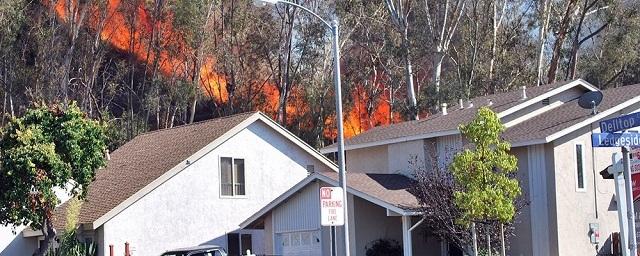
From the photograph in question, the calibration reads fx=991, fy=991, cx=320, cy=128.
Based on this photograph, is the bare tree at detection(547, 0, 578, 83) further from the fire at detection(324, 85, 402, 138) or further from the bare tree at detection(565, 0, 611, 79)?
the fire at detection(324, 85, 402, 138)

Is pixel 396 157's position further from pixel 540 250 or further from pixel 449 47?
pixel 449 47

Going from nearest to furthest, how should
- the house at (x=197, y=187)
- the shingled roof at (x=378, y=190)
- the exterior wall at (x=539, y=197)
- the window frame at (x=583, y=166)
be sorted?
1. the shingled roof at (x=378, y=190)
2. the exterior wall at (x=539, y=197)
3. the window frame at (x=583, y=166)
4. the house at (x=197, y=187)

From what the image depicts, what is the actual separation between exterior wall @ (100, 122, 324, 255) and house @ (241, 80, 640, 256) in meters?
2.22

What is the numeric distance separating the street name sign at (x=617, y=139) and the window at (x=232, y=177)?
2380 centimetres

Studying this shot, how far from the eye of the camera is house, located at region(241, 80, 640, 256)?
29594 millimetres

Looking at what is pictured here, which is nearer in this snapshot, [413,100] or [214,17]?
[413,100]

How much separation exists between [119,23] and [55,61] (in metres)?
Result: 6.88

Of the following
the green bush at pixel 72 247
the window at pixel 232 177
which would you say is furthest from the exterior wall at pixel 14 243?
the window at pixel 232 177

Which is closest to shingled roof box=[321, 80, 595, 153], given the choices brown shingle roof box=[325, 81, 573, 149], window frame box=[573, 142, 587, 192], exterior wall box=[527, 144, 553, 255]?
brown shingle roof box=[325, 81, 573, 149]

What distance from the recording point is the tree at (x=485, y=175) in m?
22.8

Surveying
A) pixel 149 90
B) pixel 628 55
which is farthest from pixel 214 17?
pixel 628 55

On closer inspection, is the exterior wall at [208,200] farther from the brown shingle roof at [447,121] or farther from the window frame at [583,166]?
the window frame at [583,166]

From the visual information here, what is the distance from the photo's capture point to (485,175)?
23.1 meters

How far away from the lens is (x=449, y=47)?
5966 centimetres
